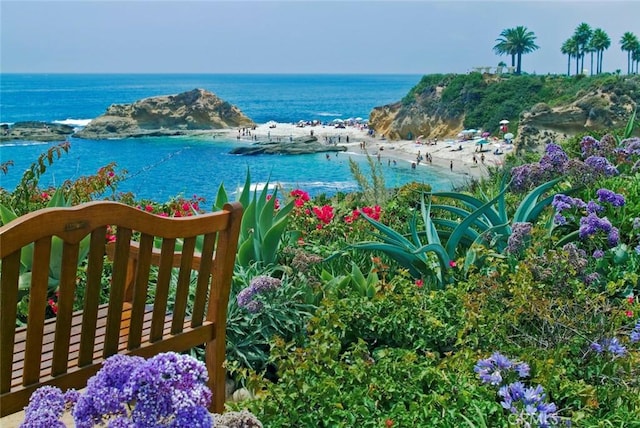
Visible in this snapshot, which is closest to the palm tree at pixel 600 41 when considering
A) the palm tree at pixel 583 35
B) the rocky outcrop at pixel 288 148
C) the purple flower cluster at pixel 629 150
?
the palm tree at pixel 583 35

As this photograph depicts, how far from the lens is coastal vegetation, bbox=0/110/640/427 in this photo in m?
2.16

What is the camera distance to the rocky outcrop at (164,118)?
7106 centimetres

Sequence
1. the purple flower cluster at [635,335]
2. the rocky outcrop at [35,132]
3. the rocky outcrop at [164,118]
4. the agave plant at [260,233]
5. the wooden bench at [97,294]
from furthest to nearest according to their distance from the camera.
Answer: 1. the rocky outcrop at [164,118]
2. the rocky outcrop at [35,132]
3. the agave plant at [260,233]
4. the purple flower cluster at [635,335]
5. the wooden bench at [97,294]

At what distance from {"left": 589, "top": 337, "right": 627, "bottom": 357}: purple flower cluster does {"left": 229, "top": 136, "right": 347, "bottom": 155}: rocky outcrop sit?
54710mm

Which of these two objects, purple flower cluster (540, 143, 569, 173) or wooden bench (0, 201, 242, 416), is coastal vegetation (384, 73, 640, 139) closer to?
purple flower cluster (540, 143, 569, 173)

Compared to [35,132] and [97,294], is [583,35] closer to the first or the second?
[35,132]

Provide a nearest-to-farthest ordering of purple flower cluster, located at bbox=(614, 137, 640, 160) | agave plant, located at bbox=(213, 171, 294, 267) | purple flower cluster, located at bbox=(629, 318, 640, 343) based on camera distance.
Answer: purple flower cluster, located at bbox=(629, 318, 640, 343) < agave plant, located at bbox=(213, 171, 294, 267) < purple flower cluster, located at bbox=(614, 137, 640, 160)

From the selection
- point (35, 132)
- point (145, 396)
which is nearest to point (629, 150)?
point (145, 396)

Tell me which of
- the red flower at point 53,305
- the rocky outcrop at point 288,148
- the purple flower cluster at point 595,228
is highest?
the rocky outcrop at point 288,148

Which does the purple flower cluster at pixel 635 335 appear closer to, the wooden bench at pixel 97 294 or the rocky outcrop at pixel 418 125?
the wooden bench at pixel 97 294

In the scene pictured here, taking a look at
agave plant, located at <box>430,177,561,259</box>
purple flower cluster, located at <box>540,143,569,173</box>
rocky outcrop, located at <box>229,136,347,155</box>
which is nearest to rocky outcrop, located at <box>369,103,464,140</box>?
rocky outcrop, located at <box>229,136,347,155</box>

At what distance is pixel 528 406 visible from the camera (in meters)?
2.01

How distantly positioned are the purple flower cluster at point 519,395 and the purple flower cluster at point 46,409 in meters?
1.36

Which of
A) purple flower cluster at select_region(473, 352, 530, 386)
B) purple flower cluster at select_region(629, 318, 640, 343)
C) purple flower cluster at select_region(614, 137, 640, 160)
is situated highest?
purple flower cluster at select_region(614, 137, 640, 160)
